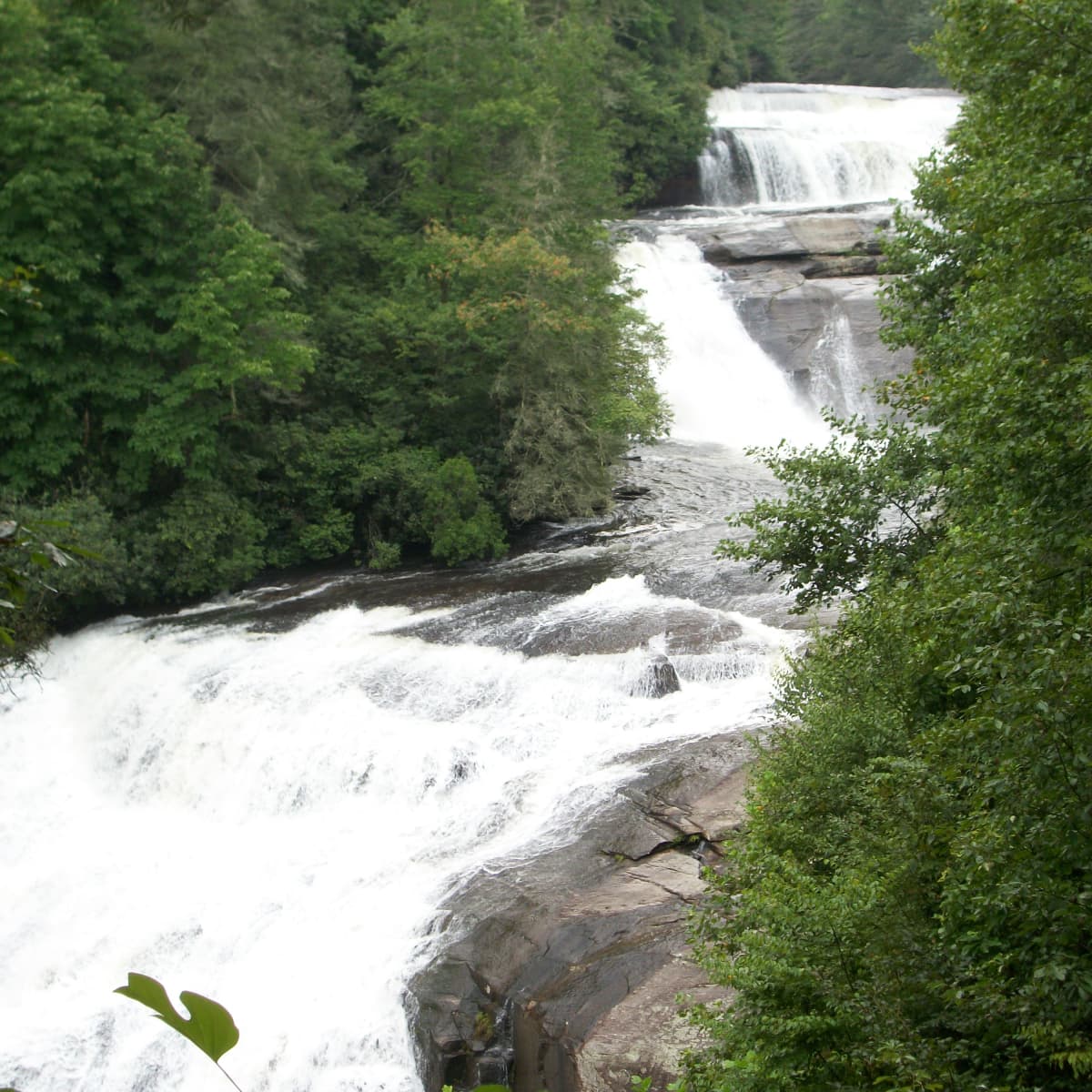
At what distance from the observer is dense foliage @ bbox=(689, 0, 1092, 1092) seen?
5.11 metres

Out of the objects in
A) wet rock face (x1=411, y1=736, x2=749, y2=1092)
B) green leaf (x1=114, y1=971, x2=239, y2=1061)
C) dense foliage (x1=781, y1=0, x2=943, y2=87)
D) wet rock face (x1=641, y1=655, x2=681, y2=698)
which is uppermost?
dense foliage (x1=781, y1=0, x2=943, y2=87)

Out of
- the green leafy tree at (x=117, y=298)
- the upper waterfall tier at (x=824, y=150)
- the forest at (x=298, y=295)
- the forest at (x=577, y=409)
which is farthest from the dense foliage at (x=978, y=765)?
the upper waterfall tier at (x=824, y=150)

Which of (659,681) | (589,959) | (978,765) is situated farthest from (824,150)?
(978,765)

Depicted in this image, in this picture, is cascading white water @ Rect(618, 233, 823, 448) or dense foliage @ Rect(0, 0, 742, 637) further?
cascading white water @ Rect(618, 233, 823, 448)

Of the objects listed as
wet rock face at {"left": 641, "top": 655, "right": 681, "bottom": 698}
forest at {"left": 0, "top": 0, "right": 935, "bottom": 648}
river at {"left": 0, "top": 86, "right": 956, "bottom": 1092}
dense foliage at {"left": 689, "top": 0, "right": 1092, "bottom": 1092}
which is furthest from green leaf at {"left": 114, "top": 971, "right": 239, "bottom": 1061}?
forest at {"left": 0, "top": 0, "right": 935, "bottom": 648}

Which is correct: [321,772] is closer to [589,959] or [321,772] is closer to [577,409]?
[589,959]

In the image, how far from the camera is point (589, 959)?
9.13 meters

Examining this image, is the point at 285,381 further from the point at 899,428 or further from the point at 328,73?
the point at 899,428

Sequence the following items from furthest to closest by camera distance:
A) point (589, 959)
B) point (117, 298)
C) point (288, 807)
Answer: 1. point (117, 298)
2. point (288, 807)
3. point (589, 959)

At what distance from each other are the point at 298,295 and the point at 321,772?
1151 centimetres

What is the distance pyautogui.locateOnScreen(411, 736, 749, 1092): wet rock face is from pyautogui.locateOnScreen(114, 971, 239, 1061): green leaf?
6738 mm

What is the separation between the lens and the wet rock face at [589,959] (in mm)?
8203

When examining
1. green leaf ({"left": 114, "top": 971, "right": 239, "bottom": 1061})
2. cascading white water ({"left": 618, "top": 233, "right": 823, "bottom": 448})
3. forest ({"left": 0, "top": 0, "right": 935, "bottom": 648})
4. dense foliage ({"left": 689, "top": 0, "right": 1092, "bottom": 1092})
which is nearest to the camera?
green leaf ({"left": 114, "top": 971, "right": 239, "bottom": 1061})

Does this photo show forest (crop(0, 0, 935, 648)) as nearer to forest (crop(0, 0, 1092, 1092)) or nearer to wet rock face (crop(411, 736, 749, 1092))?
forest (crop(0, 0, 1092, 1092))
